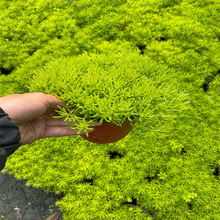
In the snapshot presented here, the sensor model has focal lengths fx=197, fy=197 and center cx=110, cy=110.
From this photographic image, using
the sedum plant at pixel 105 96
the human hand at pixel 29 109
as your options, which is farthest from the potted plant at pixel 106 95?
the human hand at pixel 29 109

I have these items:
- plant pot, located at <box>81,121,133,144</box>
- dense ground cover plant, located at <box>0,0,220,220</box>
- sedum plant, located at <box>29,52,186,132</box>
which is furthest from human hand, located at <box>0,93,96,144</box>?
dense ground cover plant, located at <box>0,0,220,220</box>

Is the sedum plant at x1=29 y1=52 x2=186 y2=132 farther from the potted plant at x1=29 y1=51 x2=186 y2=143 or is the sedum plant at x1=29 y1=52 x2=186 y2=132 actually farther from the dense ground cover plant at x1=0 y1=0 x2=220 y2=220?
the dense ground cover plant at x1=0 y1=0 x2=220 y2=220

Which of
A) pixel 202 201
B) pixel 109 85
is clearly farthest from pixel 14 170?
pixel 202 201

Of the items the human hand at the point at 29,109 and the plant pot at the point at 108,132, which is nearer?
the human hand at the point at 29,109

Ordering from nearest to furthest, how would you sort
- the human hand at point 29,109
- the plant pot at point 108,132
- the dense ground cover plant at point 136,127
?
1. the human hand at point 29,109
2. the plant pot at point 108,132
3. the dense ground cover plant at point 136,127

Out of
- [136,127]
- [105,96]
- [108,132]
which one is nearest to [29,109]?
[105,96]

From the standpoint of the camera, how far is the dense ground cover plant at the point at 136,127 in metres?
2.61

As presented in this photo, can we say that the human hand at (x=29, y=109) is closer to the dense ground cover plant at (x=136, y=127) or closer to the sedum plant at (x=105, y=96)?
the sedum plant at (x=105, y=96)

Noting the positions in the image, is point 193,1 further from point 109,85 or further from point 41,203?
point 41,203

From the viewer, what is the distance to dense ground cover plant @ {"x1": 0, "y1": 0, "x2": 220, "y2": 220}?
2.61 metres

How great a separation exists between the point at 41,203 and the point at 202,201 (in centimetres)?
224

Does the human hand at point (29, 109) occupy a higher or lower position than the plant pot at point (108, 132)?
higher

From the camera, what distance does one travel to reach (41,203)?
2893 millimetres

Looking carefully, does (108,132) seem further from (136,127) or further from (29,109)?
(136,127)
